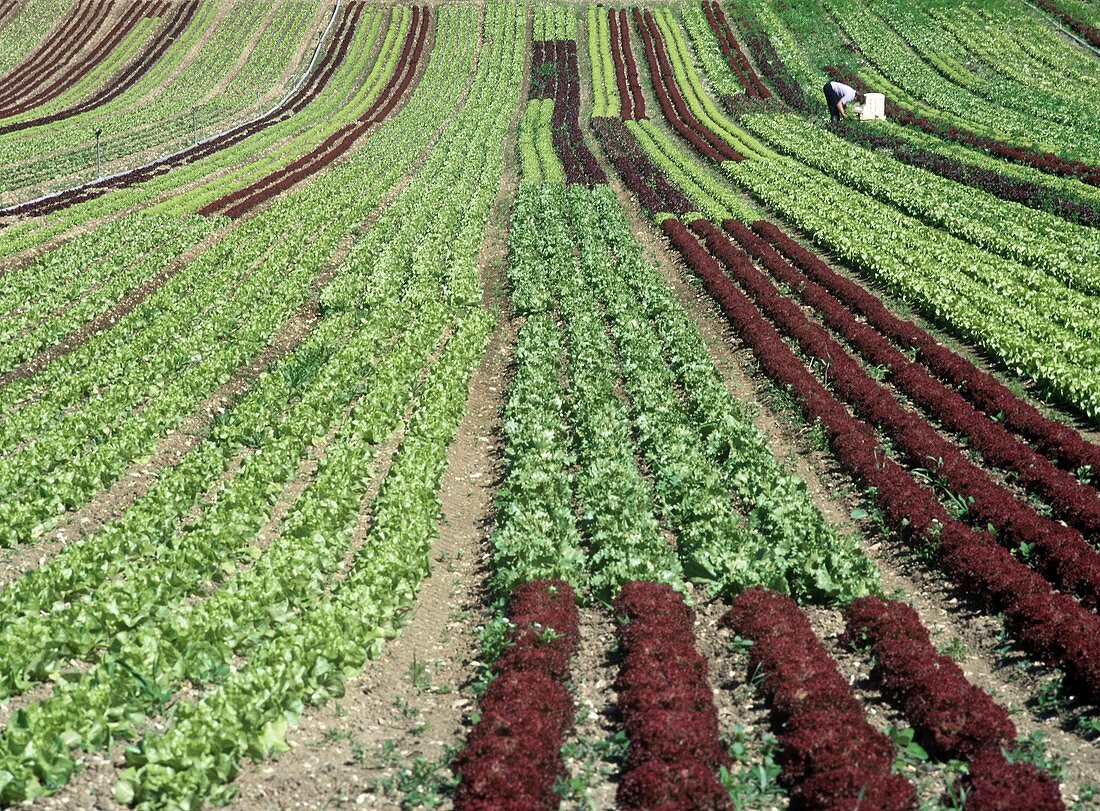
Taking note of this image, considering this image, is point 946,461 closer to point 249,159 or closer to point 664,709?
point 664,709

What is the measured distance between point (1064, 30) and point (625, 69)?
25.1 m

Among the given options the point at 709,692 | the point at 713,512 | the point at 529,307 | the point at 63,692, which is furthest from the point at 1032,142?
the point at 63,692

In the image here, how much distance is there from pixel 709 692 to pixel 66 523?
337 inches

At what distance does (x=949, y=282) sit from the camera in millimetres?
24484

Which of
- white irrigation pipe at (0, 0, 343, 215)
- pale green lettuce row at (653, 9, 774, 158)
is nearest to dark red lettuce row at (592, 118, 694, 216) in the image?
pale green lettuce row at (653, 9, 774, 158)

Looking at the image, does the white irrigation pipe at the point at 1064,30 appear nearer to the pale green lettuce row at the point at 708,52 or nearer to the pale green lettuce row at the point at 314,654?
the pale green lettuce row at the point at 708,52

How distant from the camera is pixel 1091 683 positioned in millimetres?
10008

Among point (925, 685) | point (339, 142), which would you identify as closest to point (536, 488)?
point (925, 685)

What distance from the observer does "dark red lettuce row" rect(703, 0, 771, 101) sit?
58750mm

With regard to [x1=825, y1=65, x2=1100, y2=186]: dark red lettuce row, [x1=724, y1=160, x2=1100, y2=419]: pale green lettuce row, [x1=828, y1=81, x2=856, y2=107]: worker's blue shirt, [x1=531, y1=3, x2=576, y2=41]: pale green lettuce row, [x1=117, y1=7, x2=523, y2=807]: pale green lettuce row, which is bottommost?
[x1=117, y1=7, x2=523, y2=807]: pale green lettuce row

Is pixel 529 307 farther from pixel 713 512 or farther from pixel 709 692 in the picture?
pixel 709 692

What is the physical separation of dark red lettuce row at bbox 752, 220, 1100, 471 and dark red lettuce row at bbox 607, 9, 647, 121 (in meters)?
30.3

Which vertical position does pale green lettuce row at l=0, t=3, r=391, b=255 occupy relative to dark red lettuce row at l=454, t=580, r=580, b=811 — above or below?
above

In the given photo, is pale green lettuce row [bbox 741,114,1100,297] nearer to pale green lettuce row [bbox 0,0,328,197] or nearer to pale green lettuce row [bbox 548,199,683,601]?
pale green lettuce row [bbox 548,199,683,601]
